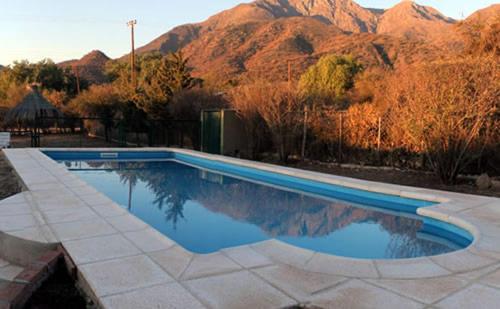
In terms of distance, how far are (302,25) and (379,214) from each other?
58397 millimetres

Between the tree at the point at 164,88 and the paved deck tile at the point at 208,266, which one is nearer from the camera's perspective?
the paved deck tile at the point at 208,266

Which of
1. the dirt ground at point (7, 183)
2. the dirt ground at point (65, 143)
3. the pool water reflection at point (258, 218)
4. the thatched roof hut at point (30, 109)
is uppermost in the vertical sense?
the thatched roof hut at point (30, 109)

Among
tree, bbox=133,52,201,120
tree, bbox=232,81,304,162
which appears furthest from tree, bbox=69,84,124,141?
tree, bbox=232,81,304,162

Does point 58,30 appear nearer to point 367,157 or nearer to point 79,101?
point 79,101

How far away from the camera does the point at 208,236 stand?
5250mm

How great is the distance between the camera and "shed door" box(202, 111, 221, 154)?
1248 cm

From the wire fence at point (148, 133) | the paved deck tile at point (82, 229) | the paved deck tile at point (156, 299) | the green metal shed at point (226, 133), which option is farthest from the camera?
the wire fence at point (148, 133)

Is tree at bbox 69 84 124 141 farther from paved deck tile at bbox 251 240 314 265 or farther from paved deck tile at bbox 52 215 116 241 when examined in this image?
paved deck tile at bbox 251 240 314 265

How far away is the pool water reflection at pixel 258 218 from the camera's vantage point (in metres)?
4.97

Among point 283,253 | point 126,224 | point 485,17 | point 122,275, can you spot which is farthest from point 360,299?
point 485,17

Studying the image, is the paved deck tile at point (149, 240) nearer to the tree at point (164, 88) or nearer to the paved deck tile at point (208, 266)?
the paved deck tile at point (208, 266)

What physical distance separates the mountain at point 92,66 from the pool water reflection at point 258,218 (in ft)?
152

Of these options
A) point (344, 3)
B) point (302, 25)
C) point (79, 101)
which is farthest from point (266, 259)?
point (344, 3)

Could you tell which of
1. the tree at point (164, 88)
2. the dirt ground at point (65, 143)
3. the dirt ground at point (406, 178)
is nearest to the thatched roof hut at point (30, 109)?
the dirt ground at point (65, 143)
